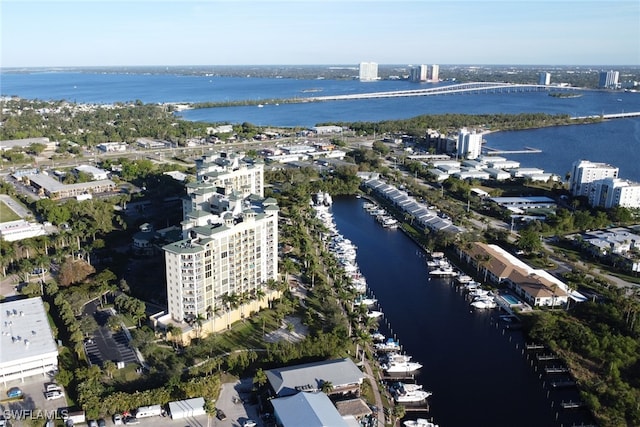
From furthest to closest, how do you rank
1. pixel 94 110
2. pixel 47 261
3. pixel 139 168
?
pixel 94 110, pixel 139 168, pixel 47 261

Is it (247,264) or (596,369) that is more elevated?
(247,264)

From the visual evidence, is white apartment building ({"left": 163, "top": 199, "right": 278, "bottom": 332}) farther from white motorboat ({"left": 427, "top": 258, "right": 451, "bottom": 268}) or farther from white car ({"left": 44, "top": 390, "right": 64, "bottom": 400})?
white motorboat ({"left": 427, "top": 258, "right": 451, "bottom": 268})

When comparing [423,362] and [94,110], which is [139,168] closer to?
[423,362]

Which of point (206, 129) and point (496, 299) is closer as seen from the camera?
point (496, 299)

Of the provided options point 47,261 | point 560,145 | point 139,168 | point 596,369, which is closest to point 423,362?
point 596,369

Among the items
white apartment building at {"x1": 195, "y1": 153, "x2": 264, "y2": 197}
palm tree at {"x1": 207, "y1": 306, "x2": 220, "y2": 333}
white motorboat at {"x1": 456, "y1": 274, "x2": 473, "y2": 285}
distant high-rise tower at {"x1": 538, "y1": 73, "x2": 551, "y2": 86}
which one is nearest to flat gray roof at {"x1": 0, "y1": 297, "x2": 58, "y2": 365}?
palm tree at {"x1": 207, "y1": 306, "x2": 220, "y2": 333}

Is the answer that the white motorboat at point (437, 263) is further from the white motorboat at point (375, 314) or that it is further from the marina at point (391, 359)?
the white motorboat at point (375, 314)

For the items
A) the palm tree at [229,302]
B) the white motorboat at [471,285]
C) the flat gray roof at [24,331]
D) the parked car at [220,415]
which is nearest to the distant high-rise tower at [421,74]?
the white motorboat at [471,285]

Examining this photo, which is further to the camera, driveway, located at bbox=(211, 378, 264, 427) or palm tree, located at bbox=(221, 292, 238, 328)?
palm tree, located at bbox=(221, 292, 238, 328)
